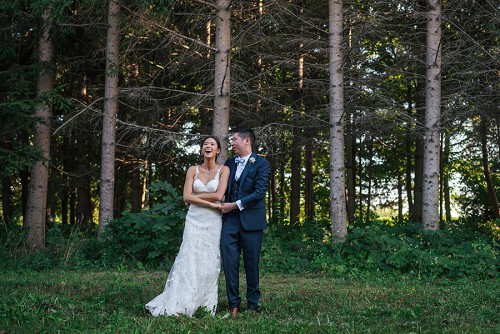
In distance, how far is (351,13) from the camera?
46.2ft

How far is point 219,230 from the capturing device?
7301 millimetres

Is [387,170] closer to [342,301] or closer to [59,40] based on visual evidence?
[59,40]

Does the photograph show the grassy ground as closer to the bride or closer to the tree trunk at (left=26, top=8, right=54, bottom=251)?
the bride

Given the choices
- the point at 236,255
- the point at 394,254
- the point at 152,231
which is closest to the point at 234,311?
the point at 236,255

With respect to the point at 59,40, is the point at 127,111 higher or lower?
lower

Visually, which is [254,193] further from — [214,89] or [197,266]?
[214,89]

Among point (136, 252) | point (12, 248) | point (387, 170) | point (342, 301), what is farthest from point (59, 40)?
point (387, 170)

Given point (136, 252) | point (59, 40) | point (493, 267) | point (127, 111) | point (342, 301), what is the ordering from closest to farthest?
point (342, 301), point (493, 267), point (136, 252), point (59, 40), point (127, 111)

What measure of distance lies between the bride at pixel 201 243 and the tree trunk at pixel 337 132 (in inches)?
239

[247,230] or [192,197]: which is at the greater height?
[192,197]

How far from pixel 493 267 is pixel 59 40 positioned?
12.3 meters

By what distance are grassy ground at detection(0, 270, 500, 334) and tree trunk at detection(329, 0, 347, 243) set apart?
8.88 feet

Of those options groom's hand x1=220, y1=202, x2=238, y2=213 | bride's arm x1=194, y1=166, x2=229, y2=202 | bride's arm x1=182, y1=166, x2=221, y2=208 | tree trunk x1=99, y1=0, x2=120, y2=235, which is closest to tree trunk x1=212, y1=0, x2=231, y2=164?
tree trunk x1=99, y1=0, x2=120, y2=235

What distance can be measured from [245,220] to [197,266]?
0.82 m
